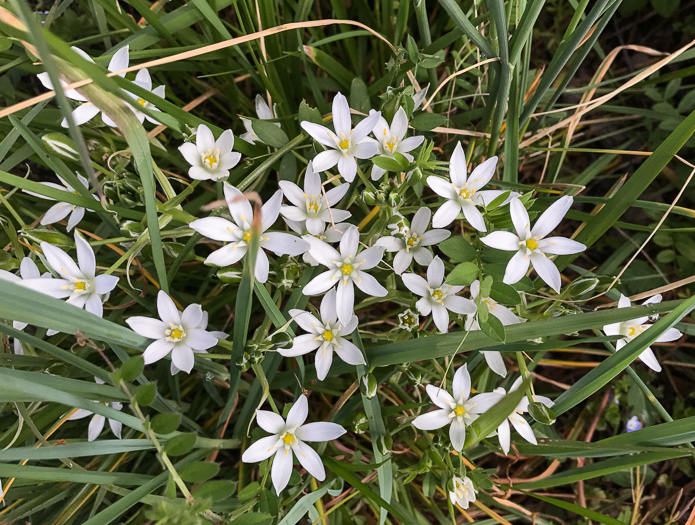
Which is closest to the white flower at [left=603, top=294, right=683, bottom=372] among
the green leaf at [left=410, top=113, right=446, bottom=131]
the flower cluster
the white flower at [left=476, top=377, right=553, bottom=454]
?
the flower cluster

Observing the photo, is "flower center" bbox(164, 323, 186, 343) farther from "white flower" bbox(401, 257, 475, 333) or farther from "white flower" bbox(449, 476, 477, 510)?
"white flower" bbox(449, 476, 477, 510)

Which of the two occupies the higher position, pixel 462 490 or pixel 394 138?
pixel 394 138

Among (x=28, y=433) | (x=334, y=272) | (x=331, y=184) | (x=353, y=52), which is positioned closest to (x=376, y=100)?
(x=353, y=52)

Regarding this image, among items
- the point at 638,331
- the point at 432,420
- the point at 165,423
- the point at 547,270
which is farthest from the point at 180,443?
the point at 638,331

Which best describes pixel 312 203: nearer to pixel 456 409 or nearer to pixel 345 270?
pixel 345 270

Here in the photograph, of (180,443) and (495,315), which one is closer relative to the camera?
(180,443)

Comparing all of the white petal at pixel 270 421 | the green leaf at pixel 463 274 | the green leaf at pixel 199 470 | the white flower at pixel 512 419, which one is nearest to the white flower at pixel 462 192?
the green leaf at pixel 463 274

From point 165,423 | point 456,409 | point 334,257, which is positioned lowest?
point 456,409
